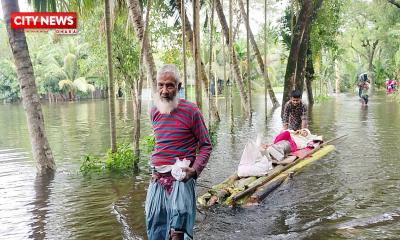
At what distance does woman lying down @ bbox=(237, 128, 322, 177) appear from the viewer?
749cm

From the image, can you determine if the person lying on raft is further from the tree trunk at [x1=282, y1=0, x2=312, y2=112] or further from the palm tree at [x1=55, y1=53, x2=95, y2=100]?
the palm tree at [x1=55, y1=53, x2=95, y2=100]

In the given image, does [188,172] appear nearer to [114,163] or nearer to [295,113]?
[114,163]

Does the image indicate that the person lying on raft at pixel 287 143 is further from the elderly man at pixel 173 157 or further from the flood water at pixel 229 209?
the elderly man at pixel 173 157

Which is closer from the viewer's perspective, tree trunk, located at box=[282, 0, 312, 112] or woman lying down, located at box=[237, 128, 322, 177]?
woman lying down, located at box=[237, 128, 322, 177]

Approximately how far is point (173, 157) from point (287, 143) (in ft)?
18.9

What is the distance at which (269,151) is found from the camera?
8.40 metres

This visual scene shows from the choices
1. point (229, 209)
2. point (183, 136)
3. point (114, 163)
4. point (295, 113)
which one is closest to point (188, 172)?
point (183, 136)

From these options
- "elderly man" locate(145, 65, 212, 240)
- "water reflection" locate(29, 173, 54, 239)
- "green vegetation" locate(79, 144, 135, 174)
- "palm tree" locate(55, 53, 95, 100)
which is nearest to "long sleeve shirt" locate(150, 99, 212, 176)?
"elderly man" locate(145, 65, 212, 240)

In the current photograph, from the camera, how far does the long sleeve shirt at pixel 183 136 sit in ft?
12.1

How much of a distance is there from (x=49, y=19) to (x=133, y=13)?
2.19 meters

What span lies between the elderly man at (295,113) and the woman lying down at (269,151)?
29cm

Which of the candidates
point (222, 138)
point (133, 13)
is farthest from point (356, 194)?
point (222, 138)

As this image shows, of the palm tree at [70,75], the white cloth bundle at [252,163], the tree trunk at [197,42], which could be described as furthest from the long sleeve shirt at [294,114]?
the palm tree at [70,75]

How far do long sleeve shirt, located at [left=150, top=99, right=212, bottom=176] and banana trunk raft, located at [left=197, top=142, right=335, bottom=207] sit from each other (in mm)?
2992
